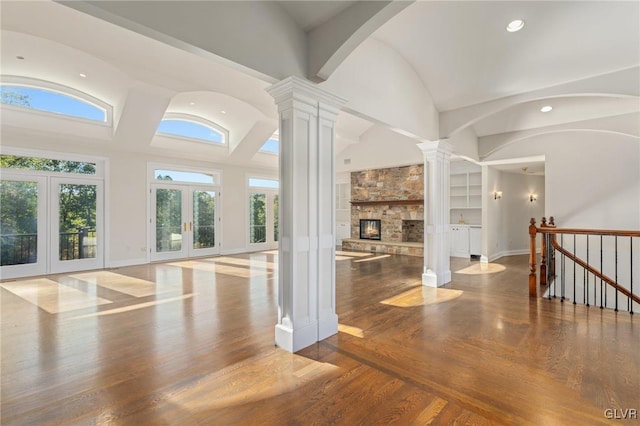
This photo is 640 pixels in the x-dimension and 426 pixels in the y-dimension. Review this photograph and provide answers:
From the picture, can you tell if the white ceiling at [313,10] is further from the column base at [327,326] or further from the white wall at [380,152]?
the white wall at [380,152]

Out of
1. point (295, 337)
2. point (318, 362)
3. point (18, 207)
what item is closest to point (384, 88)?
point (295, 337)

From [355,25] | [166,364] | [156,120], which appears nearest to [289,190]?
[355,25]

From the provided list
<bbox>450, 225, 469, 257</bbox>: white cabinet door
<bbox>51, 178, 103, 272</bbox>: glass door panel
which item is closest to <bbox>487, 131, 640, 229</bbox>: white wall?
<bbox>450, 225, 469, 257</bbox>: white cabinet door

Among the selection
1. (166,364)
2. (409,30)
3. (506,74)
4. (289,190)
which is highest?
(409,30)

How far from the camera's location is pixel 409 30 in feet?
12.3

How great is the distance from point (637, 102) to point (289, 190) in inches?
276

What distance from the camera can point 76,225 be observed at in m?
6.64

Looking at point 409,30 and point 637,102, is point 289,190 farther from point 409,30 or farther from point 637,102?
point 637,102

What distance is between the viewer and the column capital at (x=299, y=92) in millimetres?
2752

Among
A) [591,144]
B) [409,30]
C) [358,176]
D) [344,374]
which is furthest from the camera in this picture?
[358,176]

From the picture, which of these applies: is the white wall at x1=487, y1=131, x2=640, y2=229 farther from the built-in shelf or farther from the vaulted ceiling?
the built-in shelf

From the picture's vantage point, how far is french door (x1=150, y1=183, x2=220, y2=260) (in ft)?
25.9

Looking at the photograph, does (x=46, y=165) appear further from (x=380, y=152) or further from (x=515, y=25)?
(x=515, y=25)

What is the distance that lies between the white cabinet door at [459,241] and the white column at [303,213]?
22.2 feet
